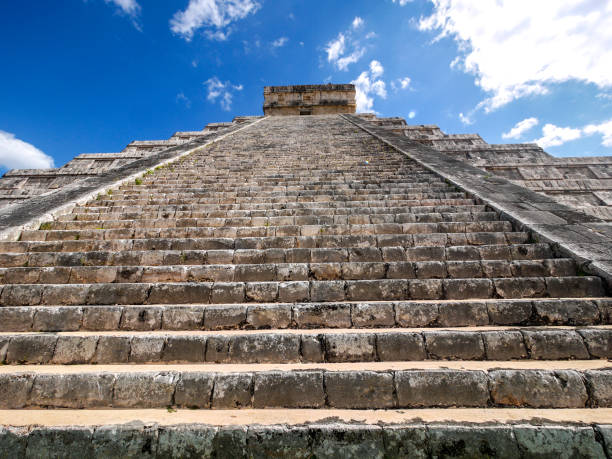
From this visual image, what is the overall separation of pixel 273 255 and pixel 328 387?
2.15m

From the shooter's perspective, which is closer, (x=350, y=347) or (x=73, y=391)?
(x=73, y=391)

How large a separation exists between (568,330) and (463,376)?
1315 mm

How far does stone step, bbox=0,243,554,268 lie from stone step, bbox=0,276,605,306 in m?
0.59

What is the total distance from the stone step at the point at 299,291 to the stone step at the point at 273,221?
1752 millimetres

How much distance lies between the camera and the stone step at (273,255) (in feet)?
13.4

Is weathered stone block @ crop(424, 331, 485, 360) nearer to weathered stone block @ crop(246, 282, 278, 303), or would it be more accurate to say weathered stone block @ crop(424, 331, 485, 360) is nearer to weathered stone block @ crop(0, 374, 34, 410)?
weathered stone block @ crop(246, 282, 278, 303)

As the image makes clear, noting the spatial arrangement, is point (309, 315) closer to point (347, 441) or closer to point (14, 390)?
point (347, 441)

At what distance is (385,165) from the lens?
324 inches

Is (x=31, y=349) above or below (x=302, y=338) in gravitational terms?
below

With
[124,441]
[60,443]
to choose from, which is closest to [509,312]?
[124,441]

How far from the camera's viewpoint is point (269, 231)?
4.89 meters

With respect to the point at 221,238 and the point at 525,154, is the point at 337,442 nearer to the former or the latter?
the point at 221,238

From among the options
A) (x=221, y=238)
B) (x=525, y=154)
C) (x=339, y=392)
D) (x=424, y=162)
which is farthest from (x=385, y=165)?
(x=339, y=392)

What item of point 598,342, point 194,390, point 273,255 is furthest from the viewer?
point 273,255
